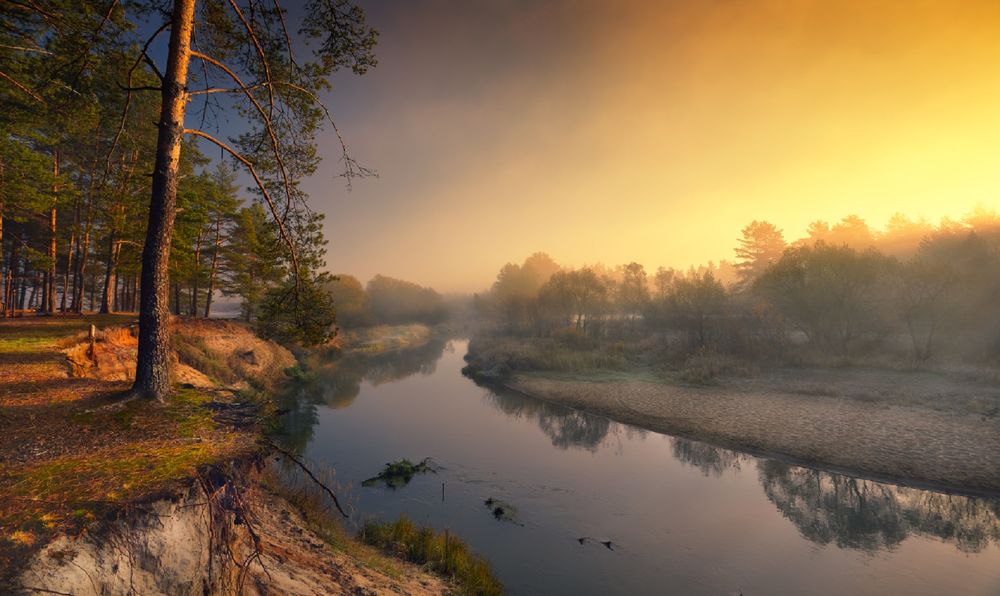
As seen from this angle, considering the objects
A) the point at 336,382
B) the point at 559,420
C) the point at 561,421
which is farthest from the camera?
the point at 336,382

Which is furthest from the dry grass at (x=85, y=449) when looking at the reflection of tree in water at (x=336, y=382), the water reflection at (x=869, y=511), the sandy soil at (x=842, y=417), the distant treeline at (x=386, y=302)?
the distant treeline at (x=386, y=302)

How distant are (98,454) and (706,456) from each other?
2070 cm

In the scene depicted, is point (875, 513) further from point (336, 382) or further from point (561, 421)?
point (336, 382)

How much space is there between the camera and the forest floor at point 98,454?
165 inches

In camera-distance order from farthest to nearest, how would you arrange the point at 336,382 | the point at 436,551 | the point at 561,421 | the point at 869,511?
the point at 336,382 → the point at 561,421 → the point at 869,511 → the point at 436,551

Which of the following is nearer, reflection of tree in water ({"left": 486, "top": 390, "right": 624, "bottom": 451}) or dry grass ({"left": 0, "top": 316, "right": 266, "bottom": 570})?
dry grass ({"left": 0, "top": 316, "right": 266, "bottom": 570})

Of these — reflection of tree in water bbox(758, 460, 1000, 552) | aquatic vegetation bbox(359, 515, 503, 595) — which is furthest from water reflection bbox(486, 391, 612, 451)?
aquatic vegetation bbox(359, 515, 503, 595)

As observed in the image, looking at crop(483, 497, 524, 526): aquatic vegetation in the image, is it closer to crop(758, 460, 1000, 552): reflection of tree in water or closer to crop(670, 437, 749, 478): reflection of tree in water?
crop(670, 437, 749, 478): reflection of tree in water

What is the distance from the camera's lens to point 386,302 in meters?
110

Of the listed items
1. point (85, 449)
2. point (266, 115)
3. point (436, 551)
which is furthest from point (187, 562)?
point (266, 115)

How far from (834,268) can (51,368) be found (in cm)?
5289

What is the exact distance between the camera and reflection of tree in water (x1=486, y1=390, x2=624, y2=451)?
21.2 metres

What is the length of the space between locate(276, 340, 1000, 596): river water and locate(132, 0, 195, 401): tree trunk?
25.5ft

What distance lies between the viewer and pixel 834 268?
37.8 m
